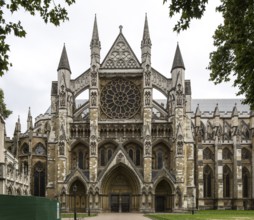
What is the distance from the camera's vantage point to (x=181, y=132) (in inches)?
2051

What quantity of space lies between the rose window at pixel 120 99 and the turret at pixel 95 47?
3335 mm

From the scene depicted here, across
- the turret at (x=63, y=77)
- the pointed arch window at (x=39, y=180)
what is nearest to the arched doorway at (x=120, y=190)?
the pointed arch window at (x=39, y=180)

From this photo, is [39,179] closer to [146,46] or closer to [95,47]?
[95,47]

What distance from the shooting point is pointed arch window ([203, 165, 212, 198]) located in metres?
66.4

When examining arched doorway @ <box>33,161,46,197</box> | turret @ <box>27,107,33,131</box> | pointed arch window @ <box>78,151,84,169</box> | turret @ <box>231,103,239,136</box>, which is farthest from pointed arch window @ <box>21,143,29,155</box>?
turret @ <box>231,103,239,136</box>

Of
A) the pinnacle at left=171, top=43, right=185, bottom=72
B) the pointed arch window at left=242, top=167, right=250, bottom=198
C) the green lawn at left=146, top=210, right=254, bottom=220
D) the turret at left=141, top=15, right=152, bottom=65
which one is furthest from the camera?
the pointed arch window at left=242, top=167, right=250, bottom=198

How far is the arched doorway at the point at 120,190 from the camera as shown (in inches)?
2061

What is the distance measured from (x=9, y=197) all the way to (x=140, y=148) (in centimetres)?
4103

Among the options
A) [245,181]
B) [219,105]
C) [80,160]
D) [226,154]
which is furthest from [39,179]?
[219,105]

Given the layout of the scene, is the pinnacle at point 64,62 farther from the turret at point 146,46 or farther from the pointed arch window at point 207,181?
the pointed arch window at point 207,181

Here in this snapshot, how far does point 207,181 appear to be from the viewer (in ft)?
220

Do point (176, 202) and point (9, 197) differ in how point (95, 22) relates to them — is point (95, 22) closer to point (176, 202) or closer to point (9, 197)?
point (176, 202)

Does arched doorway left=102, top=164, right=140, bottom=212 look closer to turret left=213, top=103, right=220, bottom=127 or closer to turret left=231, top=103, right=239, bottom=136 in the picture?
turret left=231, top=103, right=239, bottom=136

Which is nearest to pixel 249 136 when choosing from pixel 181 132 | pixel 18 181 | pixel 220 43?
pixel 181 132
